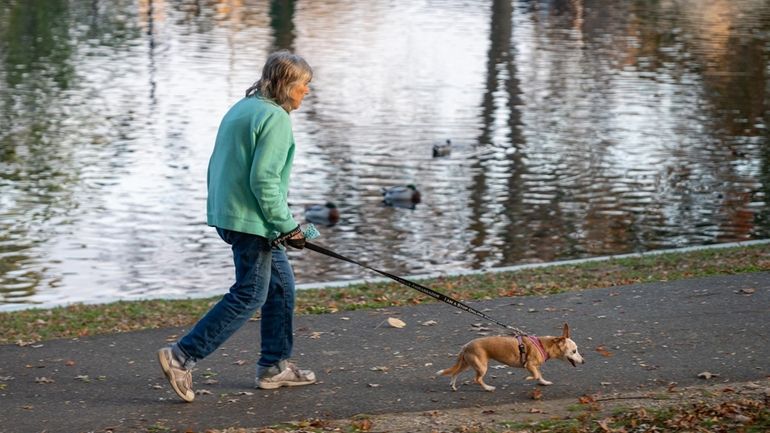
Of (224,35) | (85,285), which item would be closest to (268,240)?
(85,285)

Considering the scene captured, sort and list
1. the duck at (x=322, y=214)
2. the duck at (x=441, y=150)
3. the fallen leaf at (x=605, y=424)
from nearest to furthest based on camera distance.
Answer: the fallen leaf at (x=605, y=424)
the duck at (x=322, y=214)
the duck at (x=441, y=150)

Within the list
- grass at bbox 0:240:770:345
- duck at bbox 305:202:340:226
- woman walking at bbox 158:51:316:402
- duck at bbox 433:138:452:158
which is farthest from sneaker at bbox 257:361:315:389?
duck at bbox 433:138:452:158

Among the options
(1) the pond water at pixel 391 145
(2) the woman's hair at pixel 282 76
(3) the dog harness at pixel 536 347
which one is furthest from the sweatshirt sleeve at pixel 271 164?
(1) the pond water at pixel 391 145

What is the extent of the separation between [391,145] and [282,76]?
44.9 ft

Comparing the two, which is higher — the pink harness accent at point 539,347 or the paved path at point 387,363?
the pink harness accent at point 539,347

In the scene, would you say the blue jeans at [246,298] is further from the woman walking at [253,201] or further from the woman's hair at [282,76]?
the woman's hair at [282,76]

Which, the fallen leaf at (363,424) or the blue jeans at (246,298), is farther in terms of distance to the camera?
the blue jeans at (246,298)

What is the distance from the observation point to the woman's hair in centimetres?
605

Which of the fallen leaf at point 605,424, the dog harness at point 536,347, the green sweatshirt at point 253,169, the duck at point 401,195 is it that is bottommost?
the duck at point 401,195

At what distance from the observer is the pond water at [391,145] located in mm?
13398

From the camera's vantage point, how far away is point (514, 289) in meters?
9.11

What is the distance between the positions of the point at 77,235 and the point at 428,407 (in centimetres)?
840

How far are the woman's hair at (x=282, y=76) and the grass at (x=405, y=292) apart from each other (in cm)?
254

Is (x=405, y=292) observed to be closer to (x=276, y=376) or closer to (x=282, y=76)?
(x=276, y=376)
